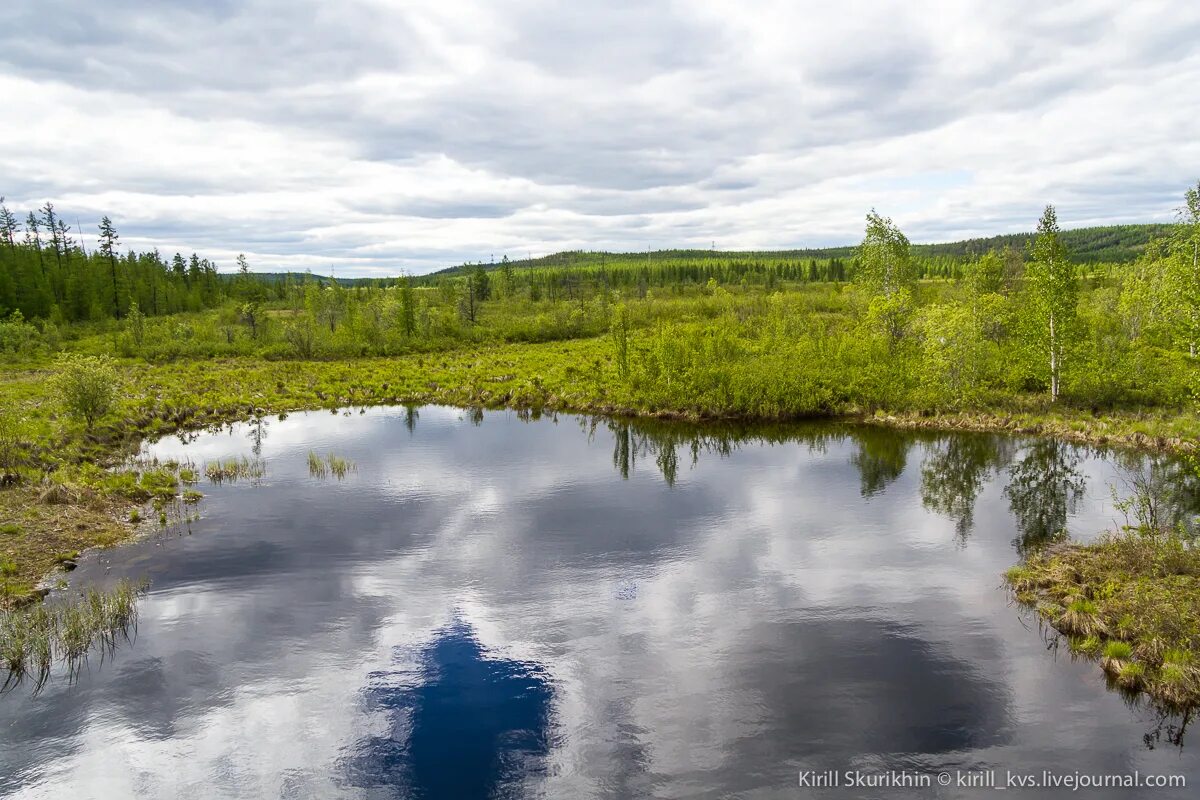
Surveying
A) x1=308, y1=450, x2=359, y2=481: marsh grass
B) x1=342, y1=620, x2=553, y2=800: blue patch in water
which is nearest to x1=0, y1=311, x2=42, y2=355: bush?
x1=308, y1=450, x2=359, y2=481: marsh grass

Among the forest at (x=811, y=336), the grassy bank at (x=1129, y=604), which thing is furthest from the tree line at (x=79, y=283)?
the grassy bank at (x=1129, y=604)

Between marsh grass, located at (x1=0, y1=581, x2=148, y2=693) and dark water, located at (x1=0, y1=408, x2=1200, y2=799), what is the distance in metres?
0.68

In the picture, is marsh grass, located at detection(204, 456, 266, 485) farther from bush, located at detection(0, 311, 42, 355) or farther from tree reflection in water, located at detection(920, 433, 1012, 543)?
bush, located at detection(0, 311, 42, 355)

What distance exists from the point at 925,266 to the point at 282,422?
16207 centimetres

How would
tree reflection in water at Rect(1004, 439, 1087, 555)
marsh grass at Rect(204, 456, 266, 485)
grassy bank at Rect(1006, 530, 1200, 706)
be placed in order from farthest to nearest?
marsh grass at Rect(204, 456, 266, 485) → tree reflection in water at Rect(1004, 439, 1087, 555) → grassy bank at Rect(1006, 530, 1200, 706)

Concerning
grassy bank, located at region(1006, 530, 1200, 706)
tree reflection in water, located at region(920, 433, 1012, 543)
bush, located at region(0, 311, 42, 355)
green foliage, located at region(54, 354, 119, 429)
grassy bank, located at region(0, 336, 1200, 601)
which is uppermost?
bush, located at region(0, 311, 42, 355)

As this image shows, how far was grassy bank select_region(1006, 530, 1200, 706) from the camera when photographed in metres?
14.0

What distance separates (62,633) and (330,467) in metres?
14.7

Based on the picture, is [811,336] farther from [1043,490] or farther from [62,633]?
Result: [62,633]

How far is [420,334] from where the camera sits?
81375 millimetres

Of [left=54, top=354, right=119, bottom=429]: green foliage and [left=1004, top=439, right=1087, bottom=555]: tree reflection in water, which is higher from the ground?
[left=54, top=354, right=119, bottom=429]: green foliage

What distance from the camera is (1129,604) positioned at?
631 inches

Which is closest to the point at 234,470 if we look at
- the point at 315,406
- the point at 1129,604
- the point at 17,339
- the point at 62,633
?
the point at 62,633

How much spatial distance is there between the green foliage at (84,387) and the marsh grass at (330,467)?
1129 cm
